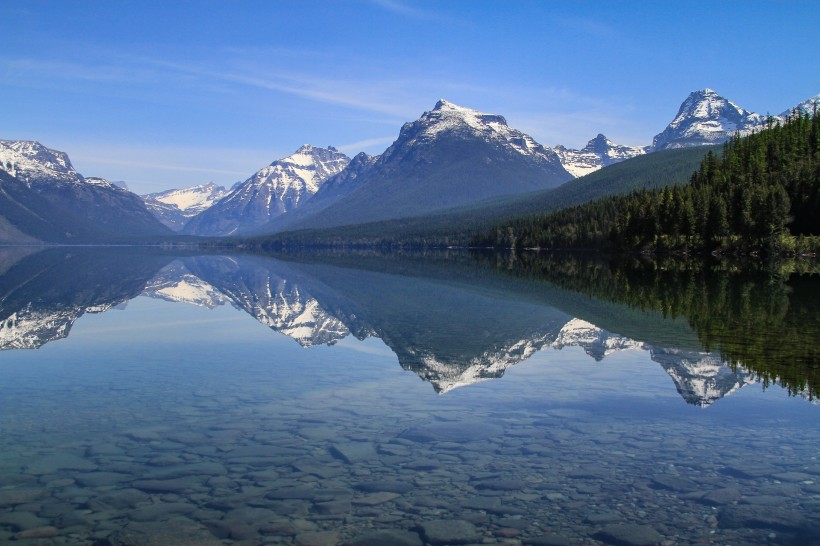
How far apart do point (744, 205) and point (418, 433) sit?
13105 cm

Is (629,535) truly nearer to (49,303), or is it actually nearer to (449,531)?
(449,531)

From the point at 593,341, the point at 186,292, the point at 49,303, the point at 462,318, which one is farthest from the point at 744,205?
the point at 49,303

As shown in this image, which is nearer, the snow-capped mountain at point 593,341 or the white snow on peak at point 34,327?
the snow-capped mountain at point 593,341

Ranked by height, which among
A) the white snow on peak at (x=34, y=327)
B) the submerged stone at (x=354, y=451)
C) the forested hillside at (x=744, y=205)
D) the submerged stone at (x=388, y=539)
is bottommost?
the submerged stone at (x=388, y=539)

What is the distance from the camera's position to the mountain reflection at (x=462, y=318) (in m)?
30.0

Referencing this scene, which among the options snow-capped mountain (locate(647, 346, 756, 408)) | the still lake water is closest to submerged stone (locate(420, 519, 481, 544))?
the still lake water

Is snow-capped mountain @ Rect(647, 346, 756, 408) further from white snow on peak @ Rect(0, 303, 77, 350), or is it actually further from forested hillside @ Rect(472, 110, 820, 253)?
forested hillside @ Rect(472, 110, 820, 253)

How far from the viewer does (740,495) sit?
14.8 m

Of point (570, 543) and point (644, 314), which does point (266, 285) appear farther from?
point (570, 543)

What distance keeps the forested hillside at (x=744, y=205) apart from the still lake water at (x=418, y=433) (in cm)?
9723

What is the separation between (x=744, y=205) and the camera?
132500 millimetres

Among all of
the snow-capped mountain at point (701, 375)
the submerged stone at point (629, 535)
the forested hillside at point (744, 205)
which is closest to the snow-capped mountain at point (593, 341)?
the snow-capped mountain at point (701, 375)

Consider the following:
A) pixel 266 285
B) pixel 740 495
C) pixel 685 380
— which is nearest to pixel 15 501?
pixel 740 495

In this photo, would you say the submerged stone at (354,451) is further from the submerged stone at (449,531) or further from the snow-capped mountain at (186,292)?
the snow-capped mountain at (186,292)
